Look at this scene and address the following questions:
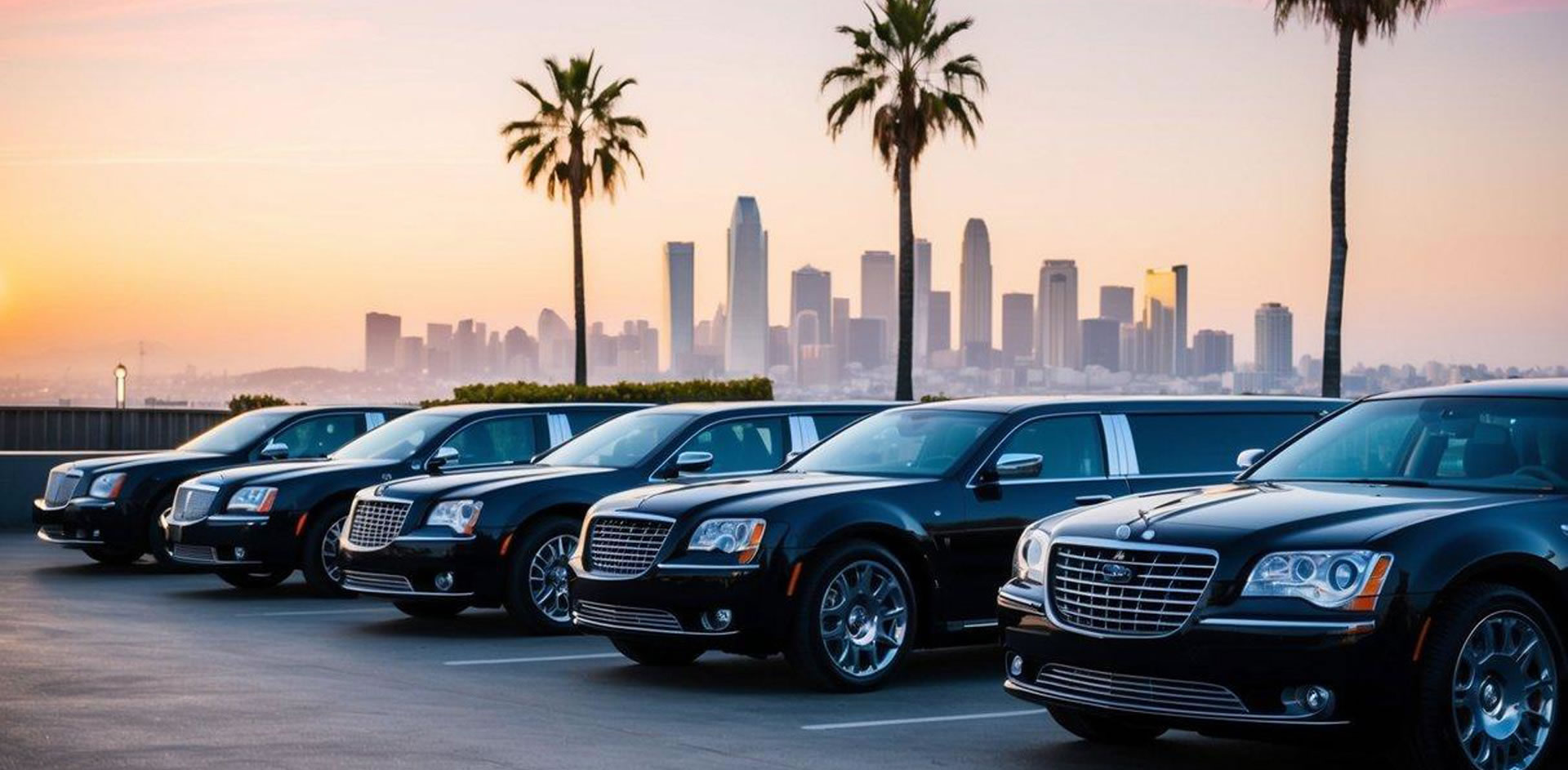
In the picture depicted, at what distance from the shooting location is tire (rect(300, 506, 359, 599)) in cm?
1770

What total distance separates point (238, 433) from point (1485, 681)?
1558cm

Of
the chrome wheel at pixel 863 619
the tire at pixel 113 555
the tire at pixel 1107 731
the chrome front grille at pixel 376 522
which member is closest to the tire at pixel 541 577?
the chrome front grille at pixel 376 522

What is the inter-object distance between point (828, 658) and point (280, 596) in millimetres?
7958

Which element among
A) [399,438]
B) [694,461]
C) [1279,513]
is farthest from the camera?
[399,438]

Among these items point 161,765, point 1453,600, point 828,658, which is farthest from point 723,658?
point 1453,600

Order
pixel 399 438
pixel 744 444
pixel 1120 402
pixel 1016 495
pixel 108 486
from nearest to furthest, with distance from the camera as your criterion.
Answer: pixel 1016 495
pixel 1120 402
pixel 744 444
pixel 399 438
pixel 108 486

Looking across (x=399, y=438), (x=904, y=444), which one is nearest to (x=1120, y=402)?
(x=904, y=444)

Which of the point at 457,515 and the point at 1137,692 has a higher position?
the point at 457,515

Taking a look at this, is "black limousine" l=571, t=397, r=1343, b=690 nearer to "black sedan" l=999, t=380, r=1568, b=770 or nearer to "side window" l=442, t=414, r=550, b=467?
"black sedan" l=999, t=380, r=1568, b=770

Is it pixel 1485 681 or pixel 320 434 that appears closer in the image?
pixel 1485 681

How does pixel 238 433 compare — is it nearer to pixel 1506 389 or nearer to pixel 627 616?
pixel 627 616

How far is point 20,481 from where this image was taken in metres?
27.2

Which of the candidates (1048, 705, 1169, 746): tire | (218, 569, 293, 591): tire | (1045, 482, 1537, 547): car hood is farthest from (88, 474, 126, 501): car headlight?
(1045, 482, 1537, 547): car hood

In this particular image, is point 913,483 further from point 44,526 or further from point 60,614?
point 44,526
